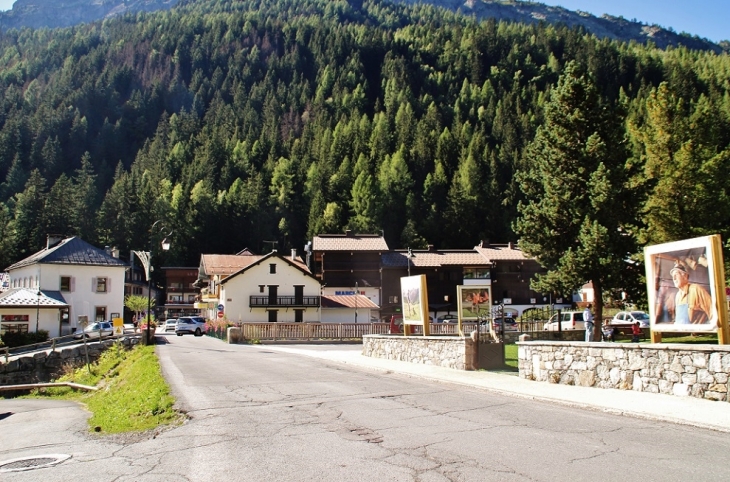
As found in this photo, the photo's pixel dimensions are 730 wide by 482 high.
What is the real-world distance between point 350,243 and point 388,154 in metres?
56.7

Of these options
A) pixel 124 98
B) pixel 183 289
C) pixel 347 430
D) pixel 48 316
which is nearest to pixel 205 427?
pixel 347 430

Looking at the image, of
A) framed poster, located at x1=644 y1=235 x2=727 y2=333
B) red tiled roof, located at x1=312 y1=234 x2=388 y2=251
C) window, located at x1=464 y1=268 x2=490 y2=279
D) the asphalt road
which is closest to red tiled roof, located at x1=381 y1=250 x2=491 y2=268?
window, located at x1=464 y1=268 x2=490 y2=279

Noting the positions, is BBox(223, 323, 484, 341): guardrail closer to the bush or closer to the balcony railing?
the bush

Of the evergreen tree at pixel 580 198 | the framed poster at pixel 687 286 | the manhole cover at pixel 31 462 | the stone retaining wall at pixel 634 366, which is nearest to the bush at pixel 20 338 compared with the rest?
the evergreen tree at pixel 580 198

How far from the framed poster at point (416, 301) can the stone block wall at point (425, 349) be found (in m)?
0.63

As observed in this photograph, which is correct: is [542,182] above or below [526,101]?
below

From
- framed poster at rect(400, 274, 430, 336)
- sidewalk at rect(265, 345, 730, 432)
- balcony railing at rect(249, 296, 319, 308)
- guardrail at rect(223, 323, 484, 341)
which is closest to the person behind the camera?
sidewalk at rect(265, 345, 730, 432)

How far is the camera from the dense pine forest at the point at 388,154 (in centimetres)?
2759

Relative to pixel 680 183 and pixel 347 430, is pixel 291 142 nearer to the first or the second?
pixel 680 183

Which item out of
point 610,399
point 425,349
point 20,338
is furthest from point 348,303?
point 610,399

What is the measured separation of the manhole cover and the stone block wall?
12.0 m

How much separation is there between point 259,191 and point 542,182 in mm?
98138

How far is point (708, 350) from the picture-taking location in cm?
1123

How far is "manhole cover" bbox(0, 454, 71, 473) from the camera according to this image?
29.1 ft
